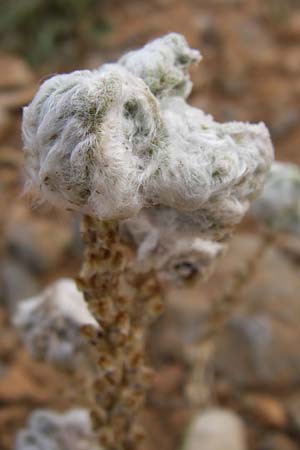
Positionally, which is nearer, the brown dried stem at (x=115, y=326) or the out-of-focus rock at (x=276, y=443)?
the brown dried stem at (x=115, y=326)

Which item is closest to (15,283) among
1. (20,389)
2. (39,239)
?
(39,239)

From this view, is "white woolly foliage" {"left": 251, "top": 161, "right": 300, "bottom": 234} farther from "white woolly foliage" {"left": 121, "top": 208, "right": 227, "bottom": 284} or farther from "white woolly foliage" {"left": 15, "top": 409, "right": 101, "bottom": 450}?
"white woolly foliage" {"left": 15, "top": 409, "right": 101, "bottom": 450}

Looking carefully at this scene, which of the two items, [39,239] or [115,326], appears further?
[39,239]

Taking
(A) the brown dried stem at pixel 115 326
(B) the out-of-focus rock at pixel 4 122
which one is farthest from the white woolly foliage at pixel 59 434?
(B) the out-of-focus rock at pixel 4 122

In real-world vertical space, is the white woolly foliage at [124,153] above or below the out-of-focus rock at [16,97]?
below

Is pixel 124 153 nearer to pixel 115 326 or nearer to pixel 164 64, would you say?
pixel 164 64

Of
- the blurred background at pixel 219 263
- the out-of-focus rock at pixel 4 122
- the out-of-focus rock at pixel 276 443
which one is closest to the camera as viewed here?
the out-of-focus rock at pixel 276 443

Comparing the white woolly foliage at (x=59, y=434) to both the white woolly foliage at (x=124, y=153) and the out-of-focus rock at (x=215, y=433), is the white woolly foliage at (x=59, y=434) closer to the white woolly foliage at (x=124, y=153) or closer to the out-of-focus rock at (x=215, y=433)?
the out-of-focus rock at (x=215, y=433)
